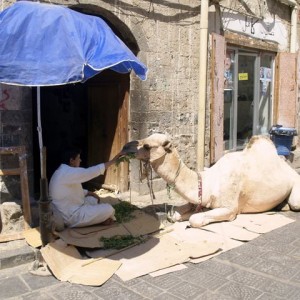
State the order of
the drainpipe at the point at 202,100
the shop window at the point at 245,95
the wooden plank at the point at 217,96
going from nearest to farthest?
→ the drainpipe at the point at 202,100 → the wooden plank at the point at 217,96 → the shop window at the point at 245,95

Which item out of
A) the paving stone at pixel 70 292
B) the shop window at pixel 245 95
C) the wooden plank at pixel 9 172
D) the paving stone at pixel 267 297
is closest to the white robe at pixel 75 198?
the wooden plank at pixel 9 172

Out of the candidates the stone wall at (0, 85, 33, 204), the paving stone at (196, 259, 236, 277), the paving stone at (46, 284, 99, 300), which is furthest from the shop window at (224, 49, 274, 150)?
the paving stone at (46, 284, 99, 300)

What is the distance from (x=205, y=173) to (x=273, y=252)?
1.63 m

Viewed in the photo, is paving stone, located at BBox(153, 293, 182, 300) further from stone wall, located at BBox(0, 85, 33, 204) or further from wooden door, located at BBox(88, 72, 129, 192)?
wooden door, located at BBox(88, 72, 129, 192)

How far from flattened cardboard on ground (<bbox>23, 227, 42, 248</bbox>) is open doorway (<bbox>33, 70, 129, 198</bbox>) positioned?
7.17ft

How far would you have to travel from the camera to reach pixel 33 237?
4938mm

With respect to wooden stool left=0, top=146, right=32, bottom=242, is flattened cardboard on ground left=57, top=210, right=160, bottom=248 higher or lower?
lower

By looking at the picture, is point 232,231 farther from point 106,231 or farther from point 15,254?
point 15,254

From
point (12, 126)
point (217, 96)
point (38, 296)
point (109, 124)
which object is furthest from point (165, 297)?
point (217, 96)

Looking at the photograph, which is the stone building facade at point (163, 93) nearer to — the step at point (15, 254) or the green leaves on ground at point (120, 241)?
the step at point (15, 254)

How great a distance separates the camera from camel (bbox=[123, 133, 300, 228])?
5703 mm

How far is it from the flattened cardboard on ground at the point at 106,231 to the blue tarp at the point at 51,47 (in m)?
1.91

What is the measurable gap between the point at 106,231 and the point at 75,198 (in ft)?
1.84

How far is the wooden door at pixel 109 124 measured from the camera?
727cm
